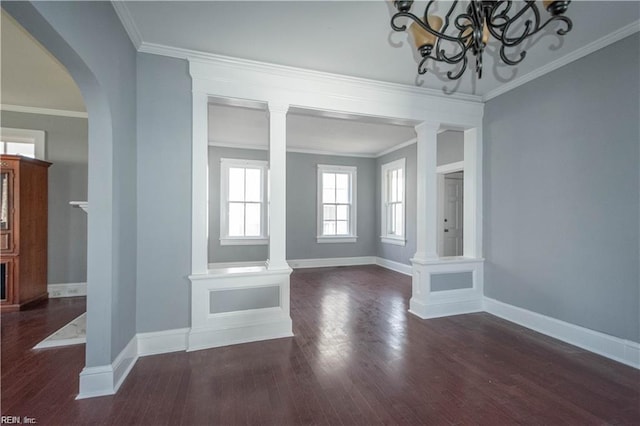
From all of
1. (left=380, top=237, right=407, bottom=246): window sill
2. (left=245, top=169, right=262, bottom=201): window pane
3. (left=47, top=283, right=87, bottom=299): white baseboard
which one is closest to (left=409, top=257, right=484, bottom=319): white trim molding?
(left=380, top=237, right=407, bottom=246): window sill

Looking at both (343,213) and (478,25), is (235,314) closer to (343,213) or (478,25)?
(478,25)

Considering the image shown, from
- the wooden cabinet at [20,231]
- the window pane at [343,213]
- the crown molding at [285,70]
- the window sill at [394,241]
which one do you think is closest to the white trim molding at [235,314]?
the crown molding at [285,70]

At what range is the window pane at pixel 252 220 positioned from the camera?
21.1 feet

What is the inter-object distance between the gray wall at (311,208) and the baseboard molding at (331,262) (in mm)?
78

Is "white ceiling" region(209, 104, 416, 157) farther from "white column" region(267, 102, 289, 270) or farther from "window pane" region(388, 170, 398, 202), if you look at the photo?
"white column" region(267, 102, 289, 270)

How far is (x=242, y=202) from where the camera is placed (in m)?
6.36

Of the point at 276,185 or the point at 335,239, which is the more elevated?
the point at 276,185

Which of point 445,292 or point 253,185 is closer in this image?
point 445,292

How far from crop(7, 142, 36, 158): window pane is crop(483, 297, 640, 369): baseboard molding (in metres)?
6.74

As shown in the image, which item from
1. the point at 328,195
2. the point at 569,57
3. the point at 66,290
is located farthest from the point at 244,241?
the point at 569,57

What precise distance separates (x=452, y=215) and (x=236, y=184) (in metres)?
4.55

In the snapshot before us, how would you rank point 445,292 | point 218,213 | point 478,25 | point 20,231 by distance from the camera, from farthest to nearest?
point 218,213 < point 20,231 < point 445,292 < point 478,25

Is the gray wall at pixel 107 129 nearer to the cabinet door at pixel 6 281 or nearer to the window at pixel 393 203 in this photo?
the cabinet door at pixel 6 281

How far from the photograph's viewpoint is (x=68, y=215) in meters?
4.32
